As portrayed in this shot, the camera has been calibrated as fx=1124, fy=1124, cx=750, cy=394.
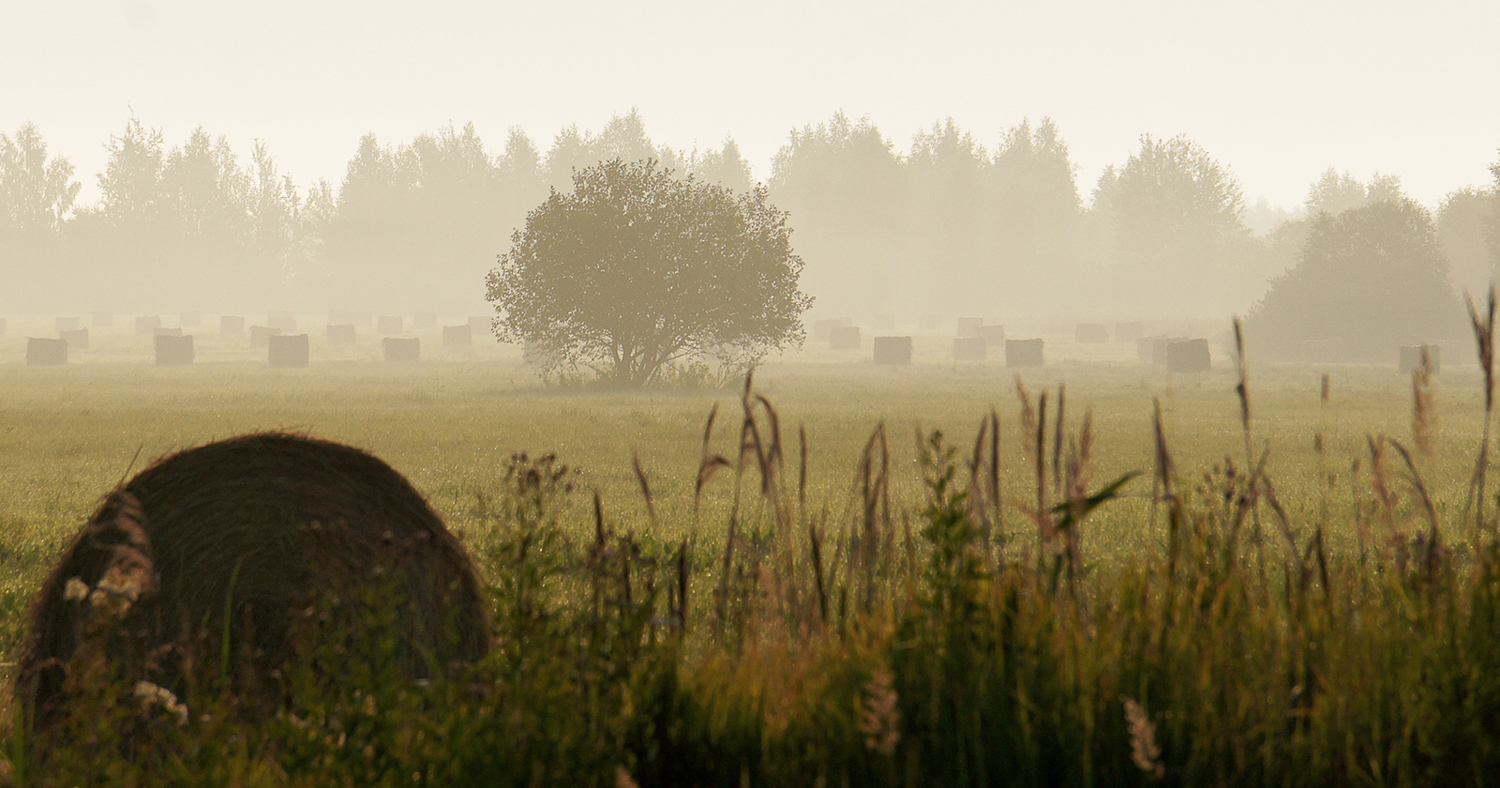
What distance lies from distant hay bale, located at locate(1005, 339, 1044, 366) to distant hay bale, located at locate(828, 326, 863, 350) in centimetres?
1544

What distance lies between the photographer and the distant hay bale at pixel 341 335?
2314 inches

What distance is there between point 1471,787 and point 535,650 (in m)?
2.45

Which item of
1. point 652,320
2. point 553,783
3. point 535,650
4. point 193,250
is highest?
point 193,250

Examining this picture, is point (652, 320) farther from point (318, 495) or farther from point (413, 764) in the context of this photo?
point (413, 764)

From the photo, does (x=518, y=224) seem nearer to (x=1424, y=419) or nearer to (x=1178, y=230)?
(x=1178, y=230)

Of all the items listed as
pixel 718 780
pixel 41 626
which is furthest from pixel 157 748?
pixel 718 780

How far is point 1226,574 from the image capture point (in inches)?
128

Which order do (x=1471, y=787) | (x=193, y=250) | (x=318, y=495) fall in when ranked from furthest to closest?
(x=193, y=250), (x=318, y=495), (x=1471, y=787)

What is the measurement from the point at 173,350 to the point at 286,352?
186 inches

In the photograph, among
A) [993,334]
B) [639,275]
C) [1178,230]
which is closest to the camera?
[639,275]

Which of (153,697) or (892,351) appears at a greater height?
(892,351)

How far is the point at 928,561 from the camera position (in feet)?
16.0

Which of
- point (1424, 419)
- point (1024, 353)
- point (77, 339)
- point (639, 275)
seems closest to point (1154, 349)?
point (1024, 353)

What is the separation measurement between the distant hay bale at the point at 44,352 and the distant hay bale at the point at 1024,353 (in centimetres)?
3601
